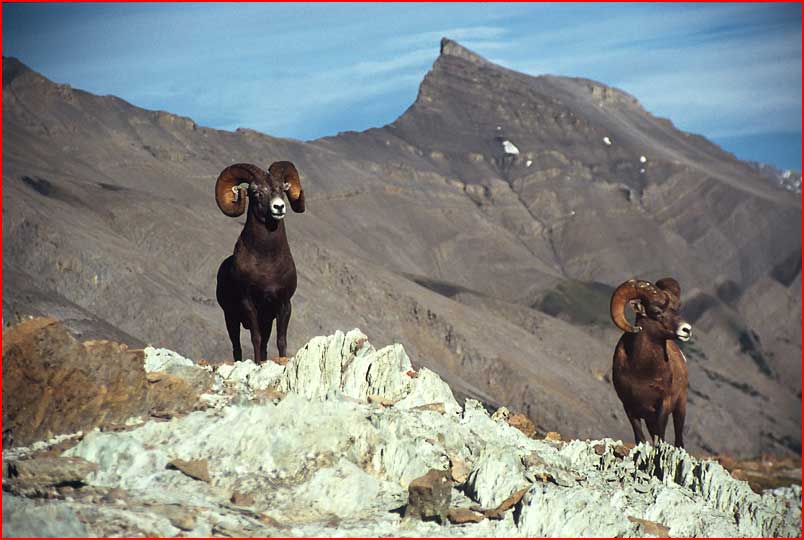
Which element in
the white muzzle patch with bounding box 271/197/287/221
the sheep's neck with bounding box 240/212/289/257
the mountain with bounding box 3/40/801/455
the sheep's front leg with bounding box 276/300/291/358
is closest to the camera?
the white muzzle patch with bounding box 271/197/287/221

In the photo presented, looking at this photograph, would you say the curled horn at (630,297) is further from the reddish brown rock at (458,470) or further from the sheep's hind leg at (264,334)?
the reddish brown rock at (458,470)

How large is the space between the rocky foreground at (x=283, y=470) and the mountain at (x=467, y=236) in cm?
2766

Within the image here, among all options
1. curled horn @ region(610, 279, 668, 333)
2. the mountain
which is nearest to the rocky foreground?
curled horn @ region(610, 279, 668, 333)

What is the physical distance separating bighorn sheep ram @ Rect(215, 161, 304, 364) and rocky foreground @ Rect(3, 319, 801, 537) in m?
3.09

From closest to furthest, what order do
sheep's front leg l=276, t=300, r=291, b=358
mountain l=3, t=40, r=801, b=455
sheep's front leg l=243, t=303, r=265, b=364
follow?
1. sheep's front leg l=243, t=303, r=265, b=364
2. sheep's front leg l=276, t=300, r=291, b=358
3. mountain l=3, t=40, r=801, b=455

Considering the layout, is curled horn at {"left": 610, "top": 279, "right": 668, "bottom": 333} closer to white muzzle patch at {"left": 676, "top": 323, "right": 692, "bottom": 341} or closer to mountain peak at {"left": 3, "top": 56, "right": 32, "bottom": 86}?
white muzzle patch at {"left": 676, "top": 323, "right": 692, "bottom": 341}

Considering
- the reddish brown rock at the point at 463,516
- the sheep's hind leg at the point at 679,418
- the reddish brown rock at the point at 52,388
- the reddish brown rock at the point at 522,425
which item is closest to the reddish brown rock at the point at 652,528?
the reddish brown rock at the point at 463,516

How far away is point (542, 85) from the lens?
570ft

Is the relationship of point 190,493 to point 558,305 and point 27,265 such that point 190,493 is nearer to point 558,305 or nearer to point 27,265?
point 27,265

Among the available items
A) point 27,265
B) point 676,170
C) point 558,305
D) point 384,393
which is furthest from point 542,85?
point 384,393

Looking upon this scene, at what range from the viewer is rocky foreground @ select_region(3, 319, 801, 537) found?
35.0ft

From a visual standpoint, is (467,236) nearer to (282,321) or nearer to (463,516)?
(282,321)

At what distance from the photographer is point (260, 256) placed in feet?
56.6

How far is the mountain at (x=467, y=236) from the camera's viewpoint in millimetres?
52594
